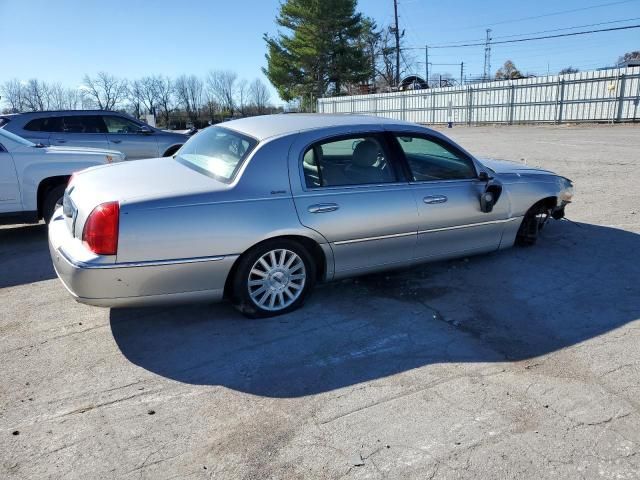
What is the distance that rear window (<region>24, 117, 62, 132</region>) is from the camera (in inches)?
377

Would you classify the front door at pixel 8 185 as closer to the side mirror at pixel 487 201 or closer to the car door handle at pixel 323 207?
the car door handle at pixel 323 207

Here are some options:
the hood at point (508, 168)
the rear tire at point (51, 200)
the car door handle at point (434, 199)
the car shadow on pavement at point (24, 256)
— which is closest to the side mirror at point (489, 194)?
the hood at point (508, 168)

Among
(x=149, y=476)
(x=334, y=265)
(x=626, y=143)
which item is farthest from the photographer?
(x=626, y=143)

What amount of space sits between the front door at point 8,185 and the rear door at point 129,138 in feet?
13.3

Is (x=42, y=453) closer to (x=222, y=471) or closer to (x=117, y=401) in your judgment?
→ (x=117, y=401)

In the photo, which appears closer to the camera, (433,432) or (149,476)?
(149,476)

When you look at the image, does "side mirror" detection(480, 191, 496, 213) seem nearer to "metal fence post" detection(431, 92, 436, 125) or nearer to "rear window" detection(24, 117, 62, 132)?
"rear window" detection(24, 117, 62, 132)

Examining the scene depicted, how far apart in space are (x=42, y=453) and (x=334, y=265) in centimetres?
240

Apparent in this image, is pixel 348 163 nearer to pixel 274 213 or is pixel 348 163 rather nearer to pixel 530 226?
pixel 274 213

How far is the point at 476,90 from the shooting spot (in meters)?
33.6

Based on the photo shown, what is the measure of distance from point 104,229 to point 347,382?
187 cm

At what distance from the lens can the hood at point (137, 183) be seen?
11.7 feet

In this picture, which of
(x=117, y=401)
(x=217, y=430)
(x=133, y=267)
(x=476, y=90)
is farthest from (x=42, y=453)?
(x=476, y=90)

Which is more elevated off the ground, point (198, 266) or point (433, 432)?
point (198, 266)
